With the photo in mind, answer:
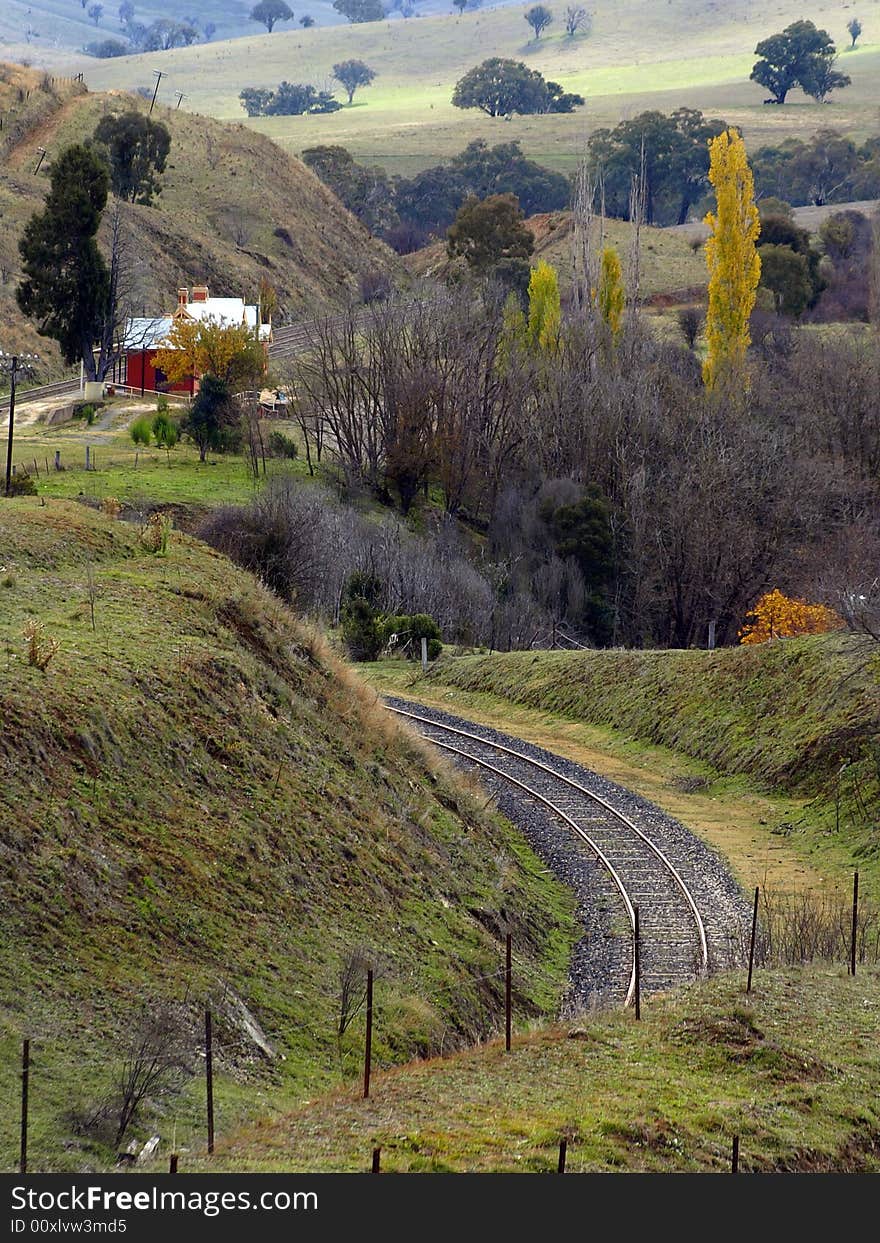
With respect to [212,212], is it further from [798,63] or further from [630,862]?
[630,862]

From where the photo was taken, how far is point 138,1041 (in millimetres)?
14258

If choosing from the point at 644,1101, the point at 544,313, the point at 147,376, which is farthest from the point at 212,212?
the point at 644,1101

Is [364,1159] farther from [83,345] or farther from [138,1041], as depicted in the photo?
[83,345]

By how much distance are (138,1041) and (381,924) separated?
632 centimetres

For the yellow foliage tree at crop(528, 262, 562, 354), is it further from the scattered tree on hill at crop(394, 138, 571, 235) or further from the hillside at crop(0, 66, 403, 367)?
the scattered tree on hill at crop(394, 138, 571, 235)

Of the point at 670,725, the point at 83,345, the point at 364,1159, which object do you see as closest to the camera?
the point at 364,1159

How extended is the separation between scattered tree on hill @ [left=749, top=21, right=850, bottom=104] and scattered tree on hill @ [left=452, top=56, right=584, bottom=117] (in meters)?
22.4

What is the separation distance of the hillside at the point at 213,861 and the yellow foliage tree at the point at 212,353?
4357 cm

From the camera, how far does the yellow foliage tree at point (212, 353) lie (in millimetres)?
72625

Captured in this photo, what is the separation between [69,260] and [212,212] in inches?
1928

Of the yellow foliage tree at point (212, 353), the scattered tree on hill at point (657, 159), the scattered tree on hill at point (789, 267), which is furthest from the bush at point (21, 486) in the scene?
the scattered tree on hill at point (657, 159)

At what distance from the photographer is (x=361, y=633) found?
162ft

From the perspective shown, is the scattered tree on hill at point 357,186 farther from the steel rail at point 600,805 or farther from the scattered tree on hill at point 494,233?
the steel rail at point 600,805

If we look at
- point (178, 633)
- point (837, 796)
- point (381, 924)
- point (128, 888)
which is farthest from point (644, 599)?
point (128, 888)
